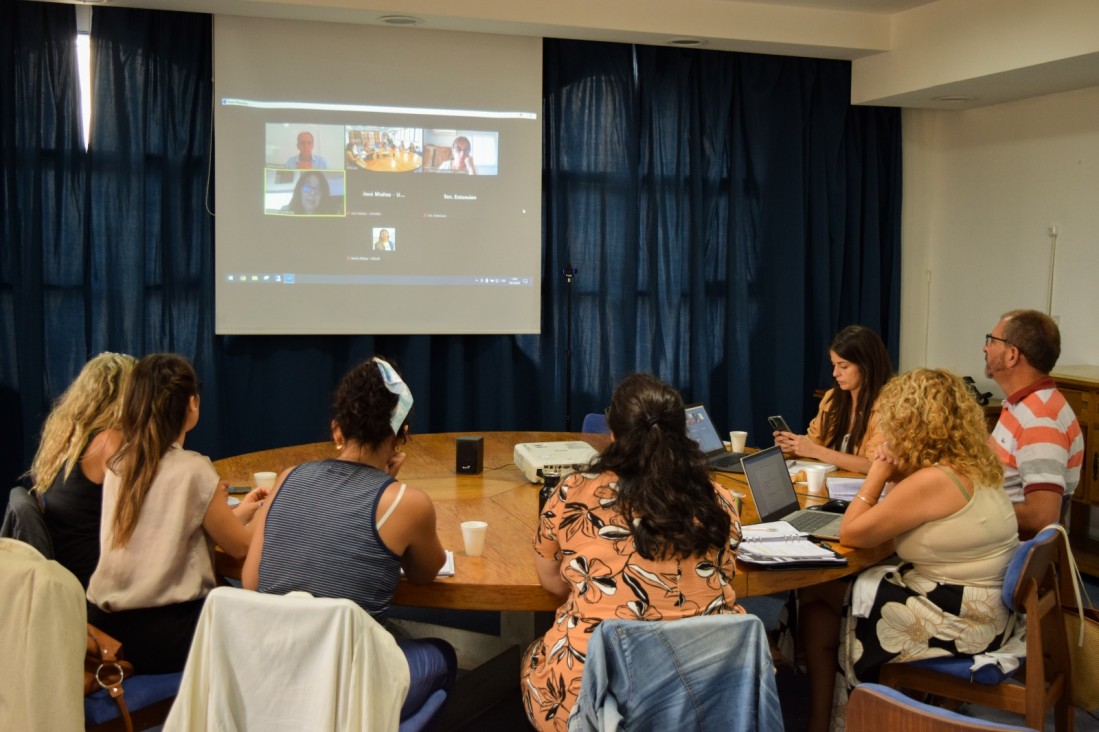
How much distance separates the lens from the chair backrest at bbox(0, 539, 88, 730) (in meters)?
1.95

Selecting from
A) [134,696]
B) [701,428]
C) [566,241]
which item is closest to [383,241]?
[566,241]

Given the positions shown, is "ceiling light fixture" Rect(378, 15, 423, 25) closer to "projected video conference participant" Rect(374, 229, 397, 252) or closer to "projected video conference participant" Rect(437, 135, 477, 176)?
"projected video conference participant" Rect(437, 135, 477, 176)

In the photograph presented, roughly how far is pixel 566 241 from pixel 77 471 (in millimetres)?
3424

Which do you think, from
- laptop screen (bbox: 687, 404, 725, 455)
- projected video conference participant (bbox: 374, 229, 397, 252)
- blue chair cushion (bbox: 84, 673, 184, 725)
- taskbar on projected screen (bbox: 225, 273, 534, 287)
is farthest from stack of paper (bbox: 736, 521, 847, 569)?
projected video conference participant (bbox: 374, 229, 397, 252)

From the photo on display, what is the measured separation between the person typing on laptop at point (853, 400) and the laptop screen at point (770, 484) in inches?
23.2

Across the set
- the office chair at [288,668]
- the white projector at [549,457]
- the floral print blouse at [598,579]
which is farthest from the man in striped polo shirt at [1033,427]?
the office chair at [288,668]

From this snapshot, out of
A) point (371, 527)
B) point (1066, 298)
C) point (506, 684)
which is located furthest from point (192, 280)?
point (1066, 298)

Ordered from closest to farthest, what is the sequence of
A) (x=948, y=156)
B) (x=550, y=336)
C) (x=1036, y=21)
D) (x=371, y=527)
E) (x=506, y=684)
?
(x=371, y=527), (x=506, y=684), (x=1036, y=21), (x=550, y=336), (x=948, y=156)

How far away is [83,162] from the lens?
16.1 ft

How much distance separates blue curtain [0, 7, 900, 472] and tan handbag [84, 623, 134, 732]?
117 inches

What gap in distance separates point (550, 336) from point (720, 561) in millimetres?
3565

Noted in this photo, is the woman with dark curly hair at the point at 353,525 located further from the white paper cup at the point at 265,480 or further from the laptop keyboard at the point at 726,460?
the laptop keyboard at the point at 726,460

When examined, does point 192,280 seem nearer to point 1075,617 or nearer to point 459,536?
point 459,536

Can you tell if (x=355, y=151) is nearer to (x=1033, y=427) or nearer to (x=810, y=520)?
(x=810, y=520)
